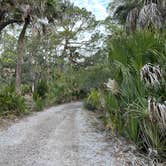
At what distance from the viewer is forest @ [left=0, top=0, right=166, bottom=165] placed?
5914 millimetres

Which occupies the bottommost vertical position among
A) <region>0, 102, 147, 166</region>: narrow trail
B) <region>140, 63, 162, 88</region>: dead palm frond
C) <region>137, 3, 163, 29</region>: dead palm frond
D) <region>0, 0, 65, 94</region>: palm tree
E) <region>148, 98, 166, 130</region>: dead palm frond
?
<region>0, 102, 147, 166</region>: narrow trail

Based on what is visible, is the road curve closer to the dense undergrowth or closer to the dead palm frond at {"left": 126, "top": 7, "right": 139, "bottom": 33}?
the dense undergrowth

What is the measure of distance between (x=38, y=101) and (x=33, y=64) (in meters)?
17.6

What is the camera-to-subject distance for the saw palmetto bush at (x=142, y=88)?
565cm

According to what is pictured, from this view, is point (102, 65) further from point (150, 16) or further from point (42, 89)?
point (150, 16)

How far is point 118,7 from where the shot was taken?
58.7 feet

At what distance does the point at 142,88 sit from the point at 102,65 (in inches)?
554

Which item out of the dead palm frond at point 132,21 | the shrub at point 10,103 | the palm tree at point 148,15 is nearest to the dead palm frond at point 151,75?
the palm tree at point 148,15

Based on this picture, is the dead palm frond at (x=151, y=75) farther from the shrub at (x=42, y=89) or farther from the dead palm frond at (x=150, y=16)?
the shrub at (x=42, y=89)

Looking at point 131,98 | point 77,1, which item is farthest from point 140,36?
point 77,1

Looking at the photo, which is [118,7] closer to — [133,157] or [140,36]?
[140,36]

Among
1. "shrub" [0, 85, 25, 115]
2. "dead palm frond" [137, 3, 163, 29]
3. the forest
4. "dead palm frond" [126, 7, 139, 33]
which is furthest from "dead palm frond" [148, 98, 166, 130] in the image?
Answer: "dead palm frond" [126, 7, 139, 33]

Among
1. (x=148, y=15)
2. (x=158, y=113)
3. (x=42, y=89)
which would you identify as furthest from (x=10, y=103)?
(x=158, y=113)

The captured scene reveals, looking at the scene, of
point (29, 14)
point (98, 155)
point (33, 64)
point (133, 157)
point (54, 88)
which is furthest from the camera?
point (33, 64)
